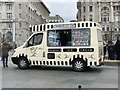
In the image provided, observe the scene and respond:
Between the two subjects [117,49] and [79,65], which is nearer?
[79,65]

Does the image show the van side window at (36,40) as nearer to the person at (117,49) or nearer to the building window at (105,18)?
the person at (117,49)

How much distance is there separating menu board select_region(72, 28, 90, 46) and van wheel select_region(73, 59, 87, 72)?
910 mm

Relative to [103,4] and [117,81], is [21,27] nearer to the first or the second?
[103,4]

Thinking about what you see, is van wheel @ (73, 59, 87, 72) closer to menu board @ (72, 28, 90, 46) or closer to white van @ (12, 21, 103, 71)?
white van @ (12, 21, 103, 71)

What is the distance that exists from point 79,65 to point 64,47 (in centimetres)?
129

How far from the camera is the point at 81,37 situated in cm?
1808

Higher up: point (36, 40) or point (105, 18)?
point (105, 18)

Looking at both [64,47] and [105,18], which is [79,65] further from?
[105,18]

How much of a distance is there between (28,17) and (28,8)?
3.10 metres

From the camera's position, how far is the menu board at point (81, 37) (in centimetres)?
1794

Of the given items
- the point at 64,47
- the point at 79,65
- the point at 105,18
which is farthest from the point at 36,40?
the point at 105,18

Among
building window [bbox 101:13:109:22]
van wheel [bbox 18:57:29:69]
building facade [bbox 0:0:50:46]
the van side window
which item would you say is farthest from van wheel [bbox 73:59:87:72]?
building window [bbox 101:13:109:22]

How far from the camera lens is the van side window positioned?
752 inches

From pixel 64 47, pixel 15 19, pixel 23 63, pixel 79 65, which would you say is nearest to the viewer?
A: pixel 79 65
